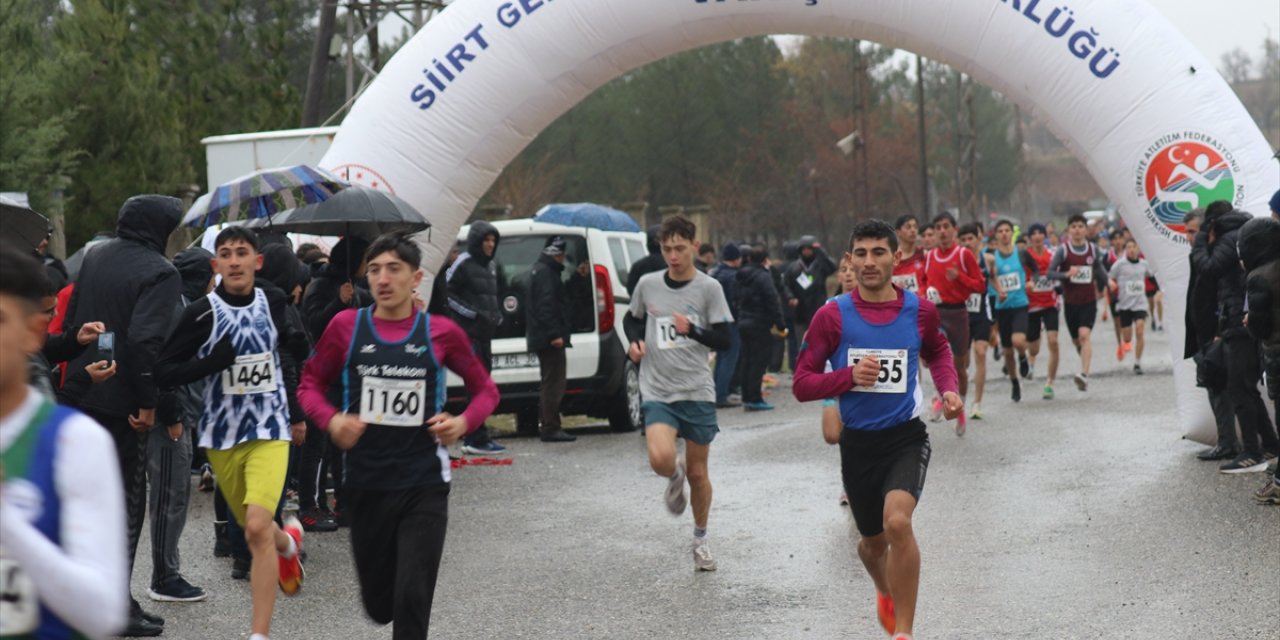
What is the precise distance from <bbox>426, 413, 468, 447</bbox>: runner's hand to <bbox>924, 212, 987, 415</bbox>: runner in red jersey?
351 inches

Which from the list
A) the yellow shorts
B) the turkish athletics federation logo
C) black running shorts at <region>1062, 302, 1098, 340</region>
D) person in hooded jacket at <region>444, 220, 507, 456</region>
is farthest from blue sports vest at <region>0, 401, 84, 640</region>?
black running shorts at <region>1062, 302, 1098, 340</region>

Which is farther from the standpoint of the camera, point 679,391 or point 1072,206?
point 1072,206

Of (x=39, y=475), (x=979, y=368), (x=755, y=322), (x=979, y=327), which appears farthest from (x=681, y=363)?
(x=755, y=322)

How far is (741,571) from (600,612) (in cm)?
115

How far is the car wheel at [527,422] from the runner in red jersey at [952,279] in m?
4.46

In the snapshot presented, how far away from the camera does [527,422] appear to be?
17.0m

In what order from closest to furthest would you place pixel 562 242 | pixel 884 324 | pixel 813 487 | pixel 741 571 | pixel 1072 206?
pixel 884 324 → pixel 741 571 → pixel 813 487 → pixel 562 242 → pixel 1072 206

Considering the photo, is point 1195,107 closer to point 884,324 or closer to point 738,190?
point 884,324

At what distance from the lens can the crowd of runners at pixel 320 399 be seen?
2807 mm

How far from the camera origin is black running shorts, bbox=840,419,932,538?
6605 mm

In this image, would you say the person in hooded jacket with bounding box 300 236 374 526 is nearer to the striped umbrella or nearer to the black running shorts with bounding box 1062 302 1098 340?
the striped umbrella

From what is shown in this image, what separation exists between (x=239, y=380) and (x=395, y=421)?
140 centimetres

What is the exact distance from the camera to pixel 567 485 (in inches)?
481

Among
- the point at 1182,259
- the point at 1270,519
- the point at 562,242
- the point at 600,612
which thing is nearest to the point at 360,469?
the point at 600,612
